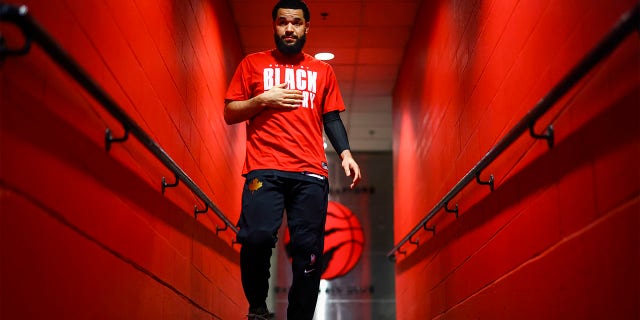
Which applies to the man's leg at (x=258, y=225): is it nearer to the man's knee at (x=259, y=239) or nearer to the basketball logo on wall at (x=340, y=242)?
the man's knee at (x=259, y=239)

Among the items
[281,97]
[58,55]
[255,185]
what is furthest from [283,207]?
[58,55]

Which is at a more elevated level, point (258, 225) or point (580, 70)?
point (580, 70)

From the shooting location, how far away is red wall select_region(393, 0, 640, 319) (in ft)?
6.34

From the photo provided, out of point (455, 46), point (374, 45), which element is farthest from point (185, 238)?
point (374, 45)

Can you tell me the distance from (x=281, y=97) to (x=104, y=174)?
878mm

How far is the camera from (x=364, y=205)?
457 inches

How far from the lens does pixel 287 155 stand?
3.03 meters

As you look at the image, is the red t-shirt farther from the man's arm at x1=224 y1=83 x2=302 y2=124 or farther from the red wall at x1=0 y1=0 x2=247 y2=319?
the red wall at x1=0 y1=0 x2=247 y2=319

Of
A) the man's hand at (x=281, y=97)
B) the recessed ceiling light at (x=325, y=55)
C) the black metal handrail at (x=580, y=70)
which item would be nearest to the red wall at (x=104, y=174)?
the man's hand at (x=281, y=97)

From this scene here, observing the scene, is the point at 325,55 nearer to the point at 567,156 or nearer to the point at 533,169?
the point at 533,169

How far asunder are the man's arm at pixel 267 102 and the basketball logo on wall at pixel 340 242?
7.69 meters

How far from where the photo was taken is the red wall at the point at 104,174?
1.83 m

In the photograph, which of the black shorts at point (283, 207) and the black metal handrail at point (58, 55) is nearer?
the black metal handrail at point (58, 55)

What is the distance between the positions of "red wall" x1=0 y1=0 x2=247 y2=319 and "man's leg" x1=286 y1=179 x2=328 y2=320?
2.08 ft
